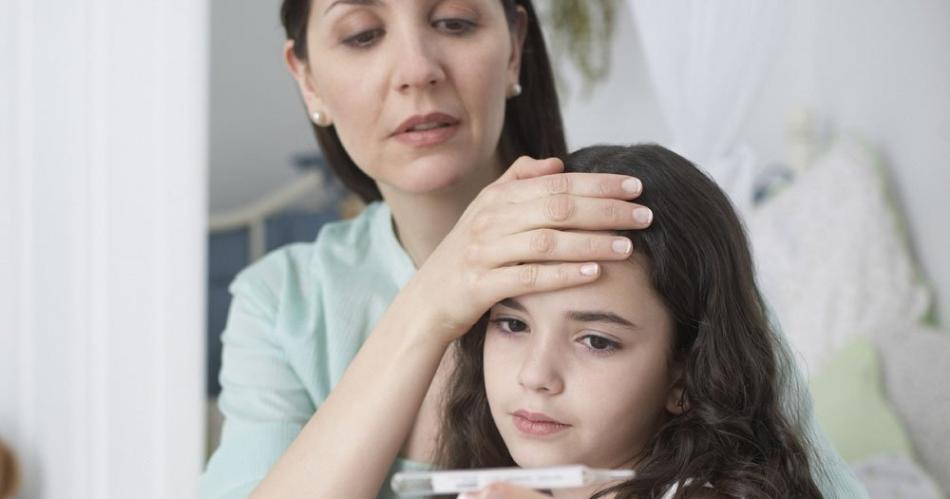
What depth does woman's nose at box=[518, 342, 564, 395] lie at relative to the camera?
3.77 feet

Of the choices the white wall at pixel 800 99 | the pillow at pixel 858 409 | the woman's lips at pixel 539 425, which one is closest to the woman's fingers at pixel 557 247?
the woman's lips at pixel 539 425

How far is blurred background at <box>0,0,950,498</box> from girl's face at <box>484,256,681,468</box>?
1.10ft

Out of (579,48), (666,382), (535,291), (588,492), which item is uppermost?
(579,48)

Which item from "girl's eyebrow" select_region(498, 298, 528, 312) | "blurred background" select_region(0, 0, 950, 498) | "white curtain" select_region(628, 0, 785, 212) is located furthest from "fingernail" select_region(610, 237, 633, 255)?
"white curtain" select_region(628, 0, 785, 212)

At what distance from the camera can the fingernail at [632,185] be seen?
1203 millimetres

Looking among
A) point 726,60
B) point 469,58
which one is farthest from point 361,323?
point 726,60

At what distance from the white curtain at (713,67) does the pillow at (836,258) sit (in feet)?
0.82

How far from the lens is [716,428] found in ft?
4.09

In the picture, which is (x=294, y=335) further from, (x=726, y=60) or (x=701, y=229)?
(x=726, y=60)

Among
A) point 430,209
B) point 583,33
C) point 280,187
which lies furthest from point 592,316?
point 280,187

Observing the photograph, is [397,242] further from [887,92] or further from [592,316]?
[887,92]

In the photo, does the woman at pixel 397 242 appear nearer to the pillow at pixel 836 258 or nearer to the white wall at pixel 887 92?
the pillow at pixel 836 258

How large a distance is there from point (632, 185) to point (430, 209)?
1.37 ft

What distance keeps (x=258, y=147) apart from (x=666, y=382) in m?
3.81
